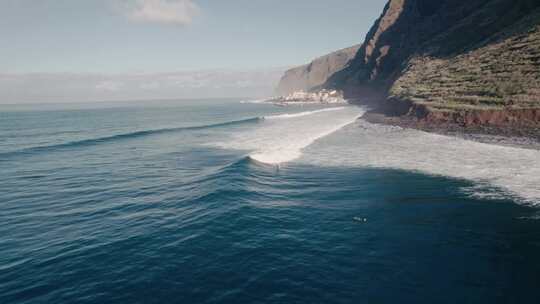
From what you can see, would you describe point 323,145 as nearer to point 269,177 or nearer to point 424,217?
point 269,177

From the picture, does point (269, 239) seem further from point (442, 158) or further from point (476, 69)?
point (476, 69)

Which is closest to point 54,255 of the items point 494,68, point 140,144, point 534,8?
point 140,144

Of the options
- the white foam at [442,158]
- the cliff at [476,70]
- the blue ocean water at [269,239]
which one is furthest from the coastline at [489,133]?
the blue ocean water at [269,239]

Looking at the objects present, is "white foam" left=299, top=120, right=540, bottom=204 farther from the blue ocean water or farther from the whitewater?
the blue ocean water

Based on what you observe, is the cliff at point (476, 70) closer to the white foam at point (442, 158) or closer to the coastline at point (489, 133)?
the coastline at point (489, 133)

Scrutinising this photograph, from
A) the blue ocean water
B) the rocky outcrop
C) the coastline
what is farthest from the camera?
the rocky outcrop

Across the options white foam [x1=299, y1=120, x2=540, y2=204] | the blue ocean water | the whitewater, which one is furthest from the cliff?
the blue ocean water
